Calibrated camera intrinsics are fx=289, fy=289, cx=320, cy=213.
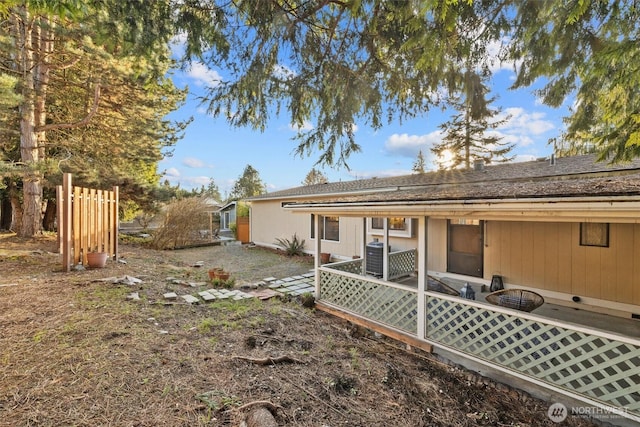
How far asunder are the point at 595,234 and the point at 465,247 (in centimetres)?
253

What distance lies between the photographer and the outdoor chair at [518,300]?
4527 mm

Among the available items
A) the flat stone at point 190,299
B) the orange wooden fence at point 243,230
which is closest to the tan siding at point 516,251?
the flat stone at point 190,299

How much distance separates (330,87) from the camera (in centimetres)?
457

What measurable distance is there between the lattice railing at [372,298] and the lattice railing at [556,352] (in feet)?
1.27

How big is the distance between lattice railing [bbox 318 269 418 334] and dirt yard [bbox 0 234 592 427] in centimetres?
36

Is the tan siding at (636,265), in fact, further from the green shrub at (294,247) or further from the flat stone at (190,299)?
the green shrub at (294,247)

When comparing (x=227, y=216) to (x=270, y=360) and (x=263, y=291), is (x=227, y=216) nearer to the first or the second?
(x=263, y=291)

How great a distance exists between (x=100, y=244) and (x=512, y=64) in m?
9.75

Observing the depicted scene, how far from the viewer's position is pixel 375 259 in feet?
26.1

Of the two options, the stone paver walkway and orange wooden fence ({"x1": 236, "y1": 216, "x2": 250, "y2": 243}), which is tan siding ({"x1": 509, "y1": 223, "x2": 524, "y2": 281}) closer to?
the stone paver walkway

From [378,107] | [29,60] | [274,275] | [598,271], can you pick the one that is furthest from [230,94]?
[29,60]

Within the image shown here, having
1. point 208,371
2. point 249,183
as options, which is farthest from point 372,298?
point 249,183

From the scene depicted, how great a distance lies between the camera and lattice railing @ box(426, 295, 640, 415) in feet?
9.66

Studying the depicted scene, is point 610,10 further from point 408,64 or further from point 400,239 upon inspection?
point 400,239
